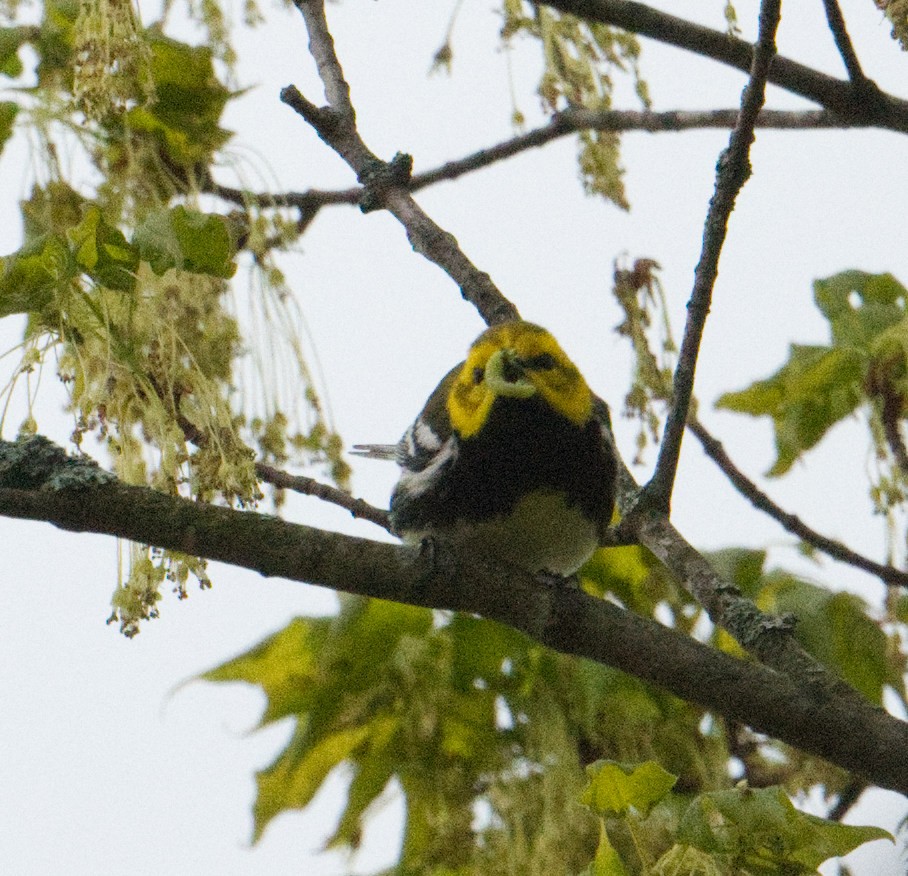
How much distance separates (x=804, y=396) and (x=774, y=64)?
2.49 feet

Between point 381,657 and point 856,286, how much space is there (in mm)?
1135

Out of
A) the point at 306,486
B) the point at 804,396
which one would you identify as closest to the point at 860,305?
the point at 804,396

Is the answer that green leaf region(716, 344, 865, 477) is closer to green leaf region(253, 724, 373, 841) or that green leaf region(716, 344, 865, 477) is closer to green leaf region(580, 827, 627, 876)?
green leaf region(253, 724, 373, 841)

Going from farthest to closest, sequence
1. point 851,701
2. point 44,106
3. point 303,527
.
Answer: point 44,106
point 851,701
point 303,527

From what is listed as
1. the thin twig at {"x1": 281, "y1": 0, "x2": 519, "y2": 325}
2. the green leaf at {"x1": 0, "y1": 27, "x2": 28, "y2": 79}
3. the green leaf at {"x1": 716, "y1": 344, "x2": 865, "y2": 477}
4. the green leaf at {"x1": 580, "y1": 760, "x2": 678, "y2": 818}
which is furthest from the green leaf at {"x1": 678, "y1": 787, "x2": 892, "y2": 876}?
the green leaf at {"x1": 0, "y1": 27, "x2": 28, "y2": 79}

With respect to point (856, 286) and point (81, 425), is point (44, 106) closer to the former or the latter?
point (81, 425)

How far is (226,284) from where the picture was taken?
2377 mm

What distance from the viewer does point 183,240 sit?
1.73 metres

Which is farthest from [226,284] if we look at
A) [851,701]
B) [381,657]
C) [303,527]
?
[851,701]

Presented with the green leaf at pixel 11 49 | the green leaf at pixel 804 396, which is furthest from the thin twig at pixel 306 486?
the green leaf at pixel 804 396

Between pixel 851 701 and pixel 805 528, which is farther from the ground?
pixel 805 528

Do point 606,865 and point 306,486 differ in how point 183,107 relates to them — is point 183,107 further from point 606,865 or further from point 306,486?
point 606,865

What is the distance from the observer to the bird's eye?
7.67 ft

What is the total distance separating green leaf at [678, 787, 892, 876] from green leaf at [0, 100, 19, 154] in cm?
164
